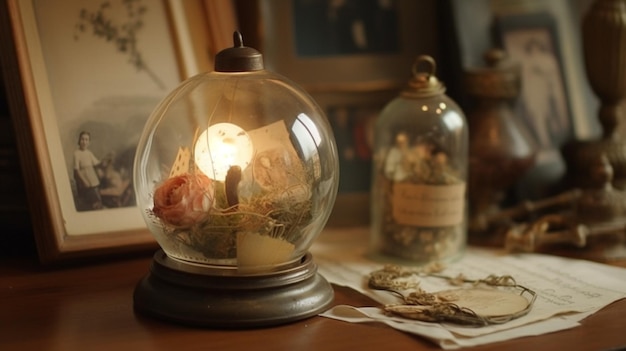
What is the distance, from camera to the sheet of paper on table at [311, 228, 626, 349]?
821 mm

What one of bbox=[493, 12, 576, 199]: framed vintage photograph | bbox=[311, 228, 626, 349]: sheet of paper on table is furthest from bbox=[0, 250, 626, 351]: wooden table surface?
bbox=[493, 12, 576, 199]: framed vintage photograph

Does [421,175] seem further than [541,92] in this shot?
No

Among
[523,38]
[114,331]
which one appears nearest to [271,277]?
[114,331]

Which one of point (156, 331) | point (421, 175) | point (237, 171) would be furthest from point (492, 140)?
point (156, 331)

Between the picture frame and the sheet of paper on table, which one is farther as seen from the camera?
the picture frame

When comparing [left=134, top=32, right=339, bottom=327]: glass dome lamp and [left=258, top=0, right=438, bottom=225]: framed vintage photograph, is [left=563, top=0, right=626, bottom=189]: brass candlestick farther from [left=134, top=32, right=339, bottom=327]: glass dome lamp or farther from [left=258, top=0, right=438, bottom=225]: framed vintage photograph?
[left=134, top=32, right=339, bottom=327]: glass dome lamp

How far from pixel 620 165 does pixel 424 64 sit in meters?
0.29

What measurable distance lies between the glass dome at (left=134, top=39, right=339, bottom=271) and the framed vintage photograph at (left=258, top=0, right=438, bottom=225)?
294 mm

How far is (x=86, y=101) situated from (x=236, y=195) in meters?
0.26

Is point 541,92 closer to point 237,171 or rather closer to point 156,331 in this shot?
point 237,171

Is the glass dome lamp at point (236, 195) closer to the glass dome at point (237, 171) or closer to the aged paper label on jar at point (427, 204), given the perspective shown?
the glass dome at point (237, 171)

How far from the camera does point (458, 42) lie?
1.26 m

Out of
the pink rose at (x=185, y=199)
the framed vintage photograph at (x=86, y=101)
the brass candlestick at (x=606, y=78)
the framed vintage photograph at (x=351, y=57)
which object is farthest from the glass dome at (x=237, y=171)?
the brass candlestick at (x=606, y=78)

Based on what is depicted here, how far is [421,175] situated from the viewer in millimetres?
1075
